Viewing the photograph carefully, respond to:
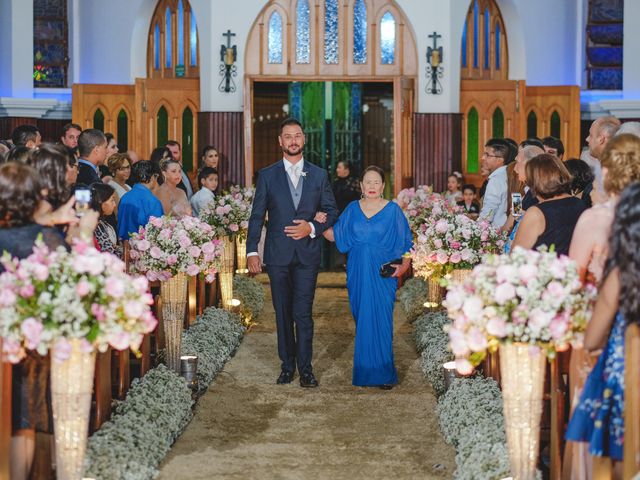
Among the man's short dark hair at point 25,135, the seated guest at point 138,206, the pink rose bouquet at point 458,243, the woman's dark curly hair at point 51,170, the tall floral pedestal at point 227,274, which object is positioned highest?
the man's short dark hair at point 25,135

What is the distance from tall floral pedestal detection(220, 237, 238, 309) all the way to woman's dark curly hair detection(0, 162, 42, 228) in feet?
18.8

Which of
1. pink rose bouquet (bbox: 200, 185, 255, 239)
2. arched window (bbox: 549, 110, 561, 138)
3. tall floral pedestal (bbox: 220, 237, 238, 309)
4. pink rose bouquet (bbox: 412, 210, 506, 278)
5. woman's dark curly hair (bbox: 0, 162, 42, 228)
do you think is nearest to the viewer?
woman's dark curly hair (bbox: 0, 162, 42, 228)

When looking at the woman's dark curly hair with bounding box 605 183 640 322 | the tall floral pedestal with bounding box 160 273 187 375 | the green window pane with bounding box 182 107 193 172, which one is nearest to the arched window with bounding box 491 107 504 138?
the green window pane with bounding box 182 107 193 172

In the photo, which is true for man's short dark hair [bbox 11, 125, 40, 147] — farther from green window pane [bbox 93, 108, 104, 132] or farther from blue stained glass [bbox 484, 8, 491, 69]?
blue stained glass [bbox 484, 8, 491, 69]

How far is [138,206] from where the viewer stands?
823 centimetres

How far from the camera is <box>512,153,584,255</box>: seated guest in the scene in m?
5.78

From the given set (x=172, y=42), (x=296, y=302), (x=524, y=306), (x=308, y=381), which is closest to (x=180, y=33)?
(x=172, y=42)

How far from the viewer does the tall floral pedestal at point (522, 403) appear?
4.72m

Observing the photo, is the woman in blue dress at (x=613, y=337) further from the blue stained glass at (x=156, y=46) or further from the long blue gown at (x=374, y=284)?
the blue stained glass at (x=156, y=46)

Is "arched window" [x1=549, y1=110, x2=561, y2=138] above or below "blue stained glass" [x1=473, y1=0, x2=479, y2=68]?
below

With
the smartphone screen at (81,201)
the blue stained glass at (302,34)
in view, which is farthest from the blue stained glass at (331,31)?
the smartphone screen at (81,201)

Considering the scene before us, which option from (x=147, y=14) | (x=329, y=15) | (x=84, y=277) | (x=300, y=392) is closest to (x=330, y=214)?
(x=300, y=392)

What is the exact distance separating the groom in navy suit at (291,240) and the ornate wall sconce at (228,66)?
6.81 meters

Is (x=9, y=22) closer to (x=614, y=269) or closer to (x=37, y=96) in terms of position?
(x=37, y=96)
